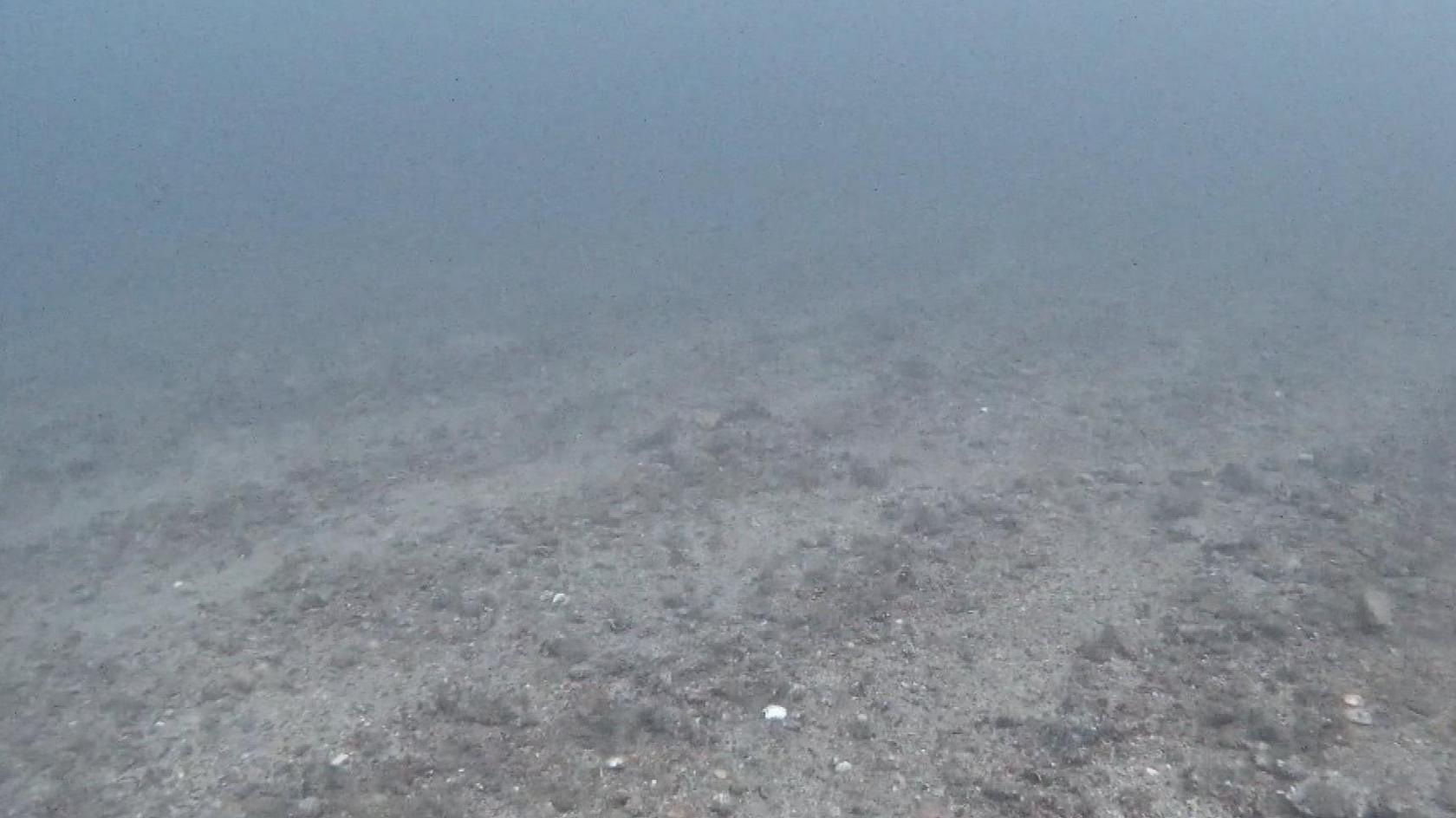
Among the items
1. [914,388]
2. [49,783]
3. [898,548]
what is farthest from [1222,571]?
[49,783]

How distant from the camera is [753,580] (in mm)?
4980

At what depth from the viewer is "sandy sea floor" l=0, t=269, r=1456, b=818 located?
12.5 feet

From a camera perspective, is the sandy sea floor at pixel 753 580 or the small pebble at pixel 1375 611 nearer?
the sandy sea floor at pixel 753 580

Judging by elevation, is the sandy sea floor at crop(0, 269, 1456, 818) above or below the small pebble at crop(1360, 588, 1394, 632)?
below

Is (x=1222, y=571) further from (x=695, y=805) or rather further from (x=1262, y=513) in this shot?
(x=695, y=805)

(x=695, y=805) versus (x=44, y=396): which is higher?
(x=695, y=805)

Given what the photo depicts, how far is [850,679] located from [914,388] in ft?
10.8

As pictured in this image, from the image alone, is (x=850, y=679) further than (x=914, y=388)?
No

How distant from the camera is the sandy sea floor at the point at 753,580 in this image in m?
3.81

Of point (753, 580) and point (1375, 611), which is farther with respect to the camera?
point (753, 580)

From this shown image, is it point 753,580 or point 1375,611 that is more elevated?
point 1375,611

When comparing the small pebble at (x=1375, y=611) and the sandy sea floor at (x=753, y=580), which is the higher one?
the small pebble at (x=1375, y=611)

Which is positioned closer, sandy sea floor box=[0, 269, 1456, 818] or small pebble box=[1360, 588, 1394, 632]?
sandy sea floor box=[0, 269, 1456, 818]

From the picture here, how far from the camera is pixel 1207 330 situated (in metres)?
8.25
